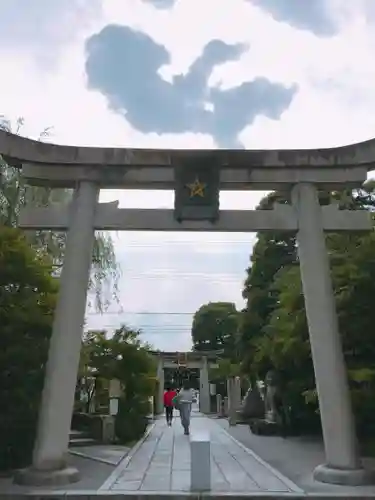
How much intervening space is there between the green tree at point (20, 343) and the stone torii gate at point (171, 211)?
38.2 inches

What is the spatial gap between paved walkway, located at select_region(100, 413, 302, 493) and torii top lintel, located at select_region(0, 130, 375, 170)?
5.49 metres

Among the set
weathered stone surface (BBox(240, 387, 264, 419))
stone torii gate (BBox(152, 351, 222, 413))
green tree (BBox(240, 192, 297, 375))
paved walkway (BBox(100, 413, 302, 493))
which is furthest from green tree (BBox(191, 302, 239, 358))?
paved walkway (BBox(100, 413, 302, 493))

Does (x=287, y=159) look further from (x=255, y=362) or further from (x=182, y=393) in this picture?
(x=255, y=362)

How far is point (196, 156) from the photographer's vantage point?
11.6m

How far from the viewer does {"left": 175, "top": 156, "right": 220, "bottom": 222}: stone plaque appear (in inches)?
458

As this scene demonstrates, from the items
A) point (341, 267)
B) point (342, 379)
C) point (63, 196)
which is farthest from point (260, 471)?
point (63, 196)

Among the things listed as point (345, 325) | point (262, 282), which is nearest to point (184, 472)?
point (345, 325)

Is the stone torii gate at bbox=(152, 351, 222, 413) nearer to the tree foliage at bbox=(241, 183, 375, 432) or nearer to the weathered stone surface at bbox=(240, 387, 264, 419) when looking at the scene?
the weathered stone surface at bbox=(240, 387, 264, 419)

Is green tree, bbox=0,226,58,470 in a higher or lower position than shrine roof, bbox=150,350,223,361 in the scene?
lower

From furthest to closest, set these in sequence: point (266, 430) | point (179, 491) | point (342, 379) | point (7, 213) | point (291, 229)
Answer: point (266, 430) → point (7, 213) → point (291, 229) → point (342, 379) → point (179, 491)

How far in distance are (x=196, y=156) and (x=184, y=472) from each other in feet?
20.0

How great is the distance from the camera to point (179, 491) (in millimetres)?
9703

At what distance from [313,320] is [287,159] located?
307cm

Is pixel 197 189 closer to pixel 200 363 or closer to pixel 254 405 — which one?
pixel 254 405
